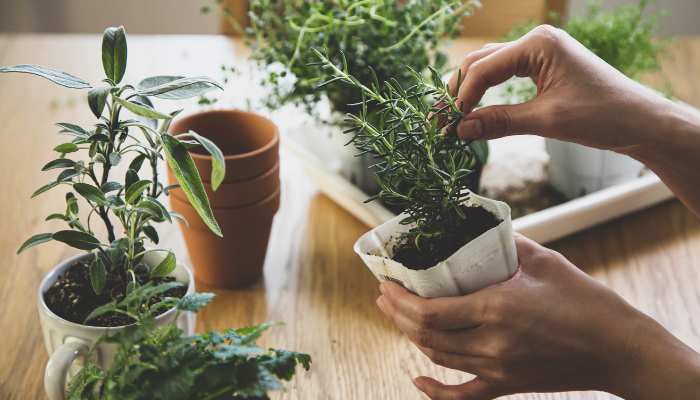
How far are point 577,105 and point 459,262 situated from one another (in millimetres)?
274

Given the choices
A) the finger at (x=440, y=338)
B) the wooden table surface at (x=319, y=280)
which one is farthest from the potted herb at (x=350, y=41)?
the finger at (x=440, y=338)

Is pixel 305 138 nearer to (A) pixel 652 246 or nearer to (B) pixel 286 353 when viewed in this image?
(A) pixel 652 246

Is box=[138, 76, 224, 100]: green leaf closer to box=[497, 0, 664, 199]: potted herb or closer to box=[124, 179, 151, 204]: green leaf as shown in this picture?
box=[124, 179, 151, 204]: green leaf

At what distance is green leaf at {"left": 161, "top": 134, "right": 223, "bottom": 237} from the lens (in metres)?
0.70

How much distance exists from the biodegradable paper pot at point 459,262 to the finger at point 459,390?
0.12 meters

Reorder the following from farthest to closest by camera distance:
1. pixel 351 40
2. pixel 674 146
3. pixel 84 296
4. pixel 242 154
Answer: pixel 351 40 → pixel 242 154 → pixel 674 146 → pixel 84 296

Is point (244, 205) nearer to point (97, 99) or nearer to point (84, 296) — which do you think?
point (84, 296)

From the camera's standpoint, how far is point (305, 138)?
137 centimetres

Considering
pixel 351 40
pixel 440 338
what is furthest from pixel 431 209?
pixel 351 40

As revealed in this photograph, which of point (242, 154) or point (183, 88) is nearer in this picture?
point (183, 88)

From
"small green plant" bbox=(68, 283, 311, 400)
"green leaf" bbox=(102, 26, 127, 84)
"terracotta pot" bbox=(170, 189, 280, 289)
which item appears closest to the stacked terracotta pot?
"terracotta pot" bbox=(170, 189, 280, 289)

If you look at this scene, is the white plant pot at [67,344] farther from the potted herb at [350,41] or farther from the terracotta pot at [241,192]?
the potted herb at [350,41]

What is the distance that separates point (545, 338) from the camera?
794 mm

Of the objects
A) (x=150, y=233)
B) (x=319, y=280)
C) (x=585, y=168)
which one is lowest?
(x=319, y=280)
